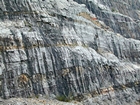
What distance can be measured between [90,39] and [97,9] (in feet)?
89.6

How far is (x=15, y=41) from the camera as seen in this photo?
180ft

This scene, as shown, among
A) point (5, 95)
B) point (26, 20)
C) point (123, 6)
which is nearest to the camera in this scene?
point (5, 95)

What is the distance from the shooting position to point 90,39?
225 feet

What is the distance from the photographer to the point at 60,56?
58.7m

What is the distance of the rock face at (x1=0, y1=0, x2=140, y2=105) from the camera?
174 ft

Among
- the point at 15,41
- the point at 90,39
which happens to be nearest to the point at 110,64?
the point at 90,39

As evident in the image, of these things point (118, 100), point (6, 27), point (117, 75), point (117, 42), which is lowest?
point (118, 100)

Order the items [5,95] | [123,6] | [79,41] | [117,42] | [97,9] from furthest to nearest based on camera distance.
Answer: [123,6]
[97,9]
[117,42]
[79,41]
[5,95]

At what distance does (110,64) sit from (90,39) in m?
7.82

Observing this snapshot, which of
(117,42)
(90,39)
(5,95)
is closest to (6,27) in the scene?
(5,95)

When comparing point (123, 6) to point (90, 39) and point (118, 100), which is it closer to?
point (90, 39)

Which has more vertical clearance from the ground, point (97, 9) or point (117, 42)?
point (97, 9)

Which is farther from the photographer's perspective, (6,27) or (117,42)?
(117,42)

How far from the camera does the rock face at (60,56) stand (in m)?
53.1
